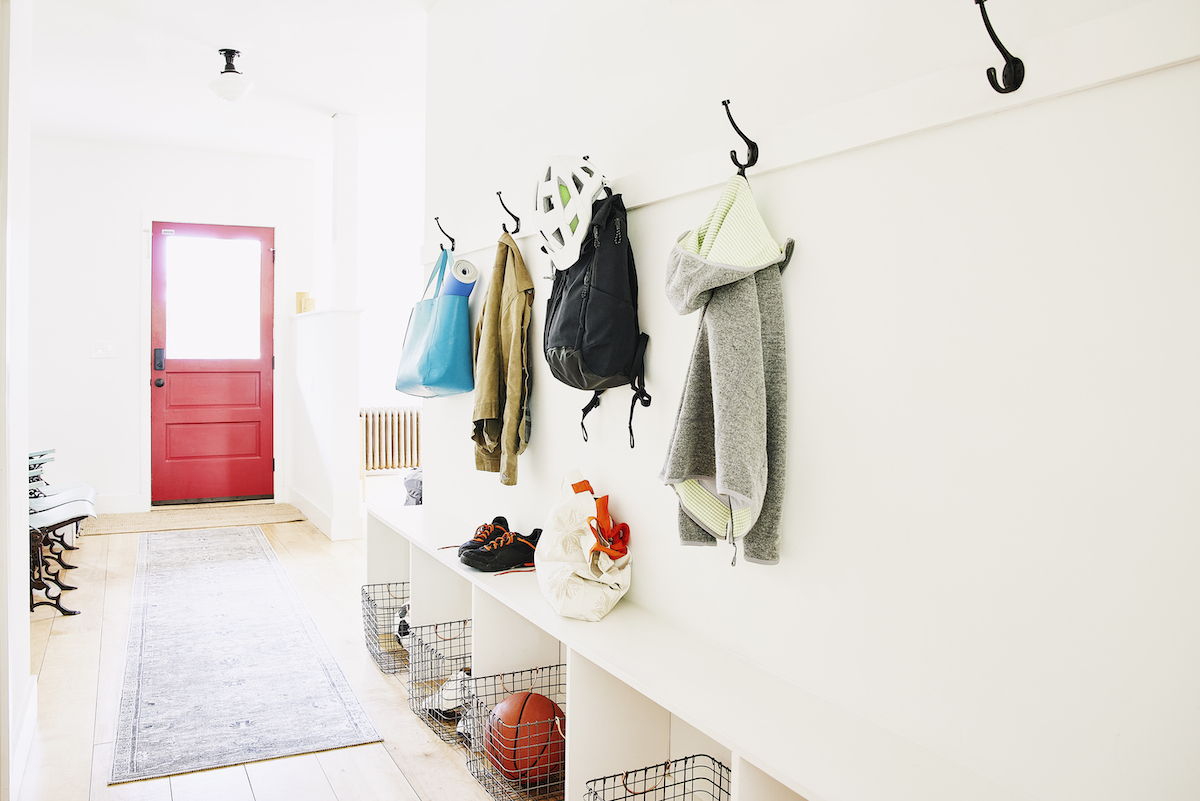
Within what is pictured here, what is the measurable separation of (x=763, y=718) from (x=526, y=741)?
0.79 meters

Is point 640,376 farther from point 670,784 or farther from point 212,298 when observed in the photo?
point 212,298

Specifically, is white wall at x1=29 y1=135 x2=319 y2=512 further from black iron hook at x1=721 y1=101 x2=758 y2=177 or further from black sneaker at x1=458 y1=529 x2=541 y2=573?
black iron hook at x1=721 y1=101 x2=758 y2=177

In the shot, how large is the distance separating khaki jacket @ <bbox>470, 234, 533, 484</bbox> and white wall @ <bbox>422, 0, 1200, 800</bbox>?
0.72 meters

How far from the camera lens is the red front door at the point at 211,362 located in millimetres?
5812

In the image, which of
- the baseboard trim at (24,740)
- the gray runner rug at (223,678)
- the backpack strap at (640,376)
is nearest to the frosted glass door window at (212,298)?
the gray runner rug at (223,678)

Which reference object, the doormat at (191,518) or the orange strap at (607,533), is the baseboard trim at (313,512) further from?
the orange strap at (607,533)

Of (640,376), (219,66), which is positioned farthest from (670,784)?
(219,66)

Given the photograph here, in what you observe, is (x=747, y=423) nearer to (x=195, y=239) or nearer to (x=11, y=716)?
(x=11, y=716)

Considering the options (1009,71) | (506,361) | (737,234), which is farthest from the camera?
(506,361)

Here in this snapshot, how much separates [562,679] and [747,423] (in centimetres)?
125

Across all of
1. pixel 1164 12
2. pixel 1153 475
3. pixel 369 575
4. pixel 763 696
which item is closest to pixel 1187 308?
pixel 1153 475

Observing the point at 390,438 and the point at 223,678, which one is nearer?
the point at 223,678

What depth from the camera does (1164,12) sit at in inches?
39.2

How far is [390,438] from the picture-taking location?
25.7ft
